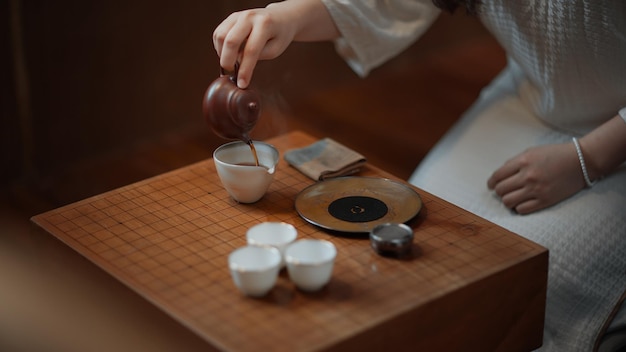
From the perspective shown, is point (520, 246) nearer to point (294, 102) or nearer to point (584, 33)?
point (584, 33)

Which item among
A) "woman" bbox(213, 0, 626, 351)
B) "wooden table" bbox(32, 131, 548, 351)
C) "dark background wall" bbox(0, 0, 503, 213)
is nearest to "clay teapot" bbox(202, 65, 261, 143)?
"woman" bbox(213, 0, 626, 351)

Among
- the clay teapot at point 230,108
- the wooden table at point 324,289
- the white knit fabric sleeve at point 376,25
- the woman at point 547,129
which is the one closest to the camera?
the wooden table at point 324,289

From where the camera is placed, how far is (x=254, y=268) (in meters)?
1.11

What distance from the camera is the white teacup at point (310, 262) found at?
1.13 meters

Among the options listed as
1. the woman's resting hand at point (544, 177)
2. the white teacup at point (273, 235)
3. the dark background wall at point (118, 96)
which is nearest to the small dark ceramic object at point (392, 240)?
the white teacup at point (273, 235)

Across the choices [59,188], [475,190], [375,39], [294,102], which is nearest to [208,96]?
[375,39]

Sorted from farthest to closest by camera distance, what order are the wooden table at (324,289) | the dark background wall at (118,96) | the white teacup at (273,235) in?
1. the dark background wall at (118,96)
2. the white teacup at (273,235)
3. the wooden table at (324,289)

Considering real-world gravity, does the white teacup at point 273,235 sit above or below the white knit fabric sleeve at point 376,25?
below

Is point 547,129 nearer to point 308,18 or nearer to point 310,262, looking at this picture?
point 308,18

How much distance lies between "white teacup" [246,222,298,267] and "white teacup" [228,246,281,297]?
0.02 meters

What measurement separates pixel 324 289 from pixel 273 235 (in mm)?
119

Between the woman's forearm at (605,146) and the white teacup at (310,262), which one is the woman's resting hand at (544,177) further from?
the white teacup at (310,262)

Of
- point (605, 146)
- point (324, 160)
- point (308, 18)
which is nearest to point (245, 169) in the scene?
point (324, 160)

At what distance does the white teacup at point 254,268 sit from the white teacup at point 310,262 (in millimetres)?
22
